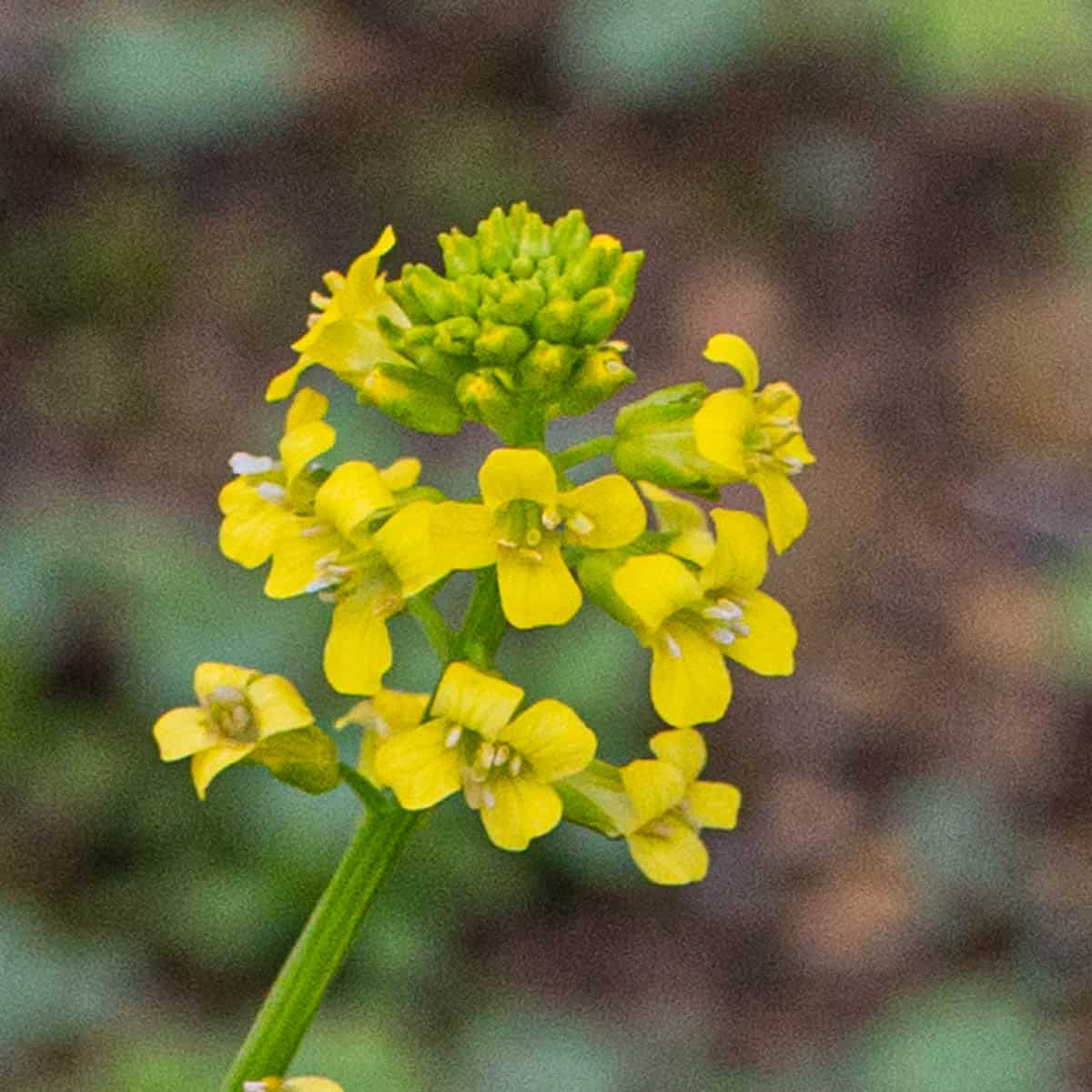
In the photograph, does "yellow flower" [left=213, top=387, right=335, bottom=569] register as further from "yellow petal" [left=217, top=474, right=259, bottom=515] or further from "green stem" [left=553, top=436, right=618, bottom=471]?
"green stem" [left=553, top=436, right=618, bottom=471]

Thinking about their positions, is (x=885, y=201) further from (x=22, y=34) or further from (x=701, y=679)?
(x=701, y=679)

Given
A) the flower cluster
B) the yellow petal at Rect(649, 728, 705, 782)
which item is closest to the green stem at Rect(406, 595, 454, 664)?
the flower cluster

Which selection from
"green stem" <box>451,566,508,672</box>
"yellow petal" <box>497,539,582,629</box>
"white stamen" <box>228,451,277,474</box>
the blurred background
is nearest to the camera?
"yellow petal" <box>497,539,582,629</box>

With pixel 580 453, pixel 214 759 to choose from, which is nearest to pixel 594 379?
pixel 580 453

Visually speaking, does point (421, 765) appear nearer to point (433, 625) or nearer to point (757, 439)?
point (433, 625)

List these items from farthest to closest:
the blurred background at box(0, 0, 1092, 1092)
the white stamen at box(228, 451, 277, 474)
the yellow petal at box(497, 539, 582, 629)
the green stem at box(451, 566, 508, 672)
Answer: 1. the blurred background at box(0, 0, 1092, 1092)
2. the white stamen at box(228, 451, 277, 474)
3. the green stem at box(451, 566, 508, 672)
4. the yellow petal at box(497, 539, 582, 629)

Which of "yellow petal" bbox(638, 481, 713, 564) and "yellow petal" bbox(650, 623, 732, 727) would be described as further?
"yellow petal" bbox(638, 481, 713, 564)
